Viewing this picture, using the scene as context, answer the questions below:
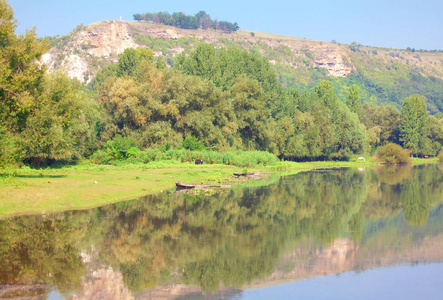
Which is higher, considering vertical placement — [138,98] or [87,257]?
[138,98]

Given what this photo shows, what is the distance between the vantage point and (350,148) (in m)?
113

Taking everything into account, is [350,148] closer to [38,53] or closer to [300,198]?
[300,198]

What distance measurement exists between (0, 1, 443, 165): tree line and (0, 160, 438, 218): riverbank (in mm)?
2999

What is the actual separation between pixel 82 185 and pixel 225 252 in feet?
64.8

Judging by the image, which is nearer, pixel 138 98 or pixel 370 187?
pixel 370 187

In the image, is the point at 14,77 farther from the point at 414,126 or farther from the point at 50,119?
the point at 414,126

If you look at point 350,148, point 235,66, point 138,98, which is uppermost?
point 235,66

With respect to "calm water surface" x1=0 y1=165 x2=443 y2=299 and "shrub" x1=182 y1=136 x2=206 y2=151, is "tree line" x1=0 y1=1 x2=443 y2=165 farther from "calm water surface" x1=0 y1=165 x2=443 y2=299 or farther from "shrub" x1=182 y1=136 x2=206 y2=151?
"calm water surface" x1=0 y1=165 x2=443 y2=299

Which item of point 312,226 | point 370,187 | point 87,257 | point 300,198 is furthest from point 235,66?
point 87,257

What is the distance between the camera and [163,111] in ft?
246

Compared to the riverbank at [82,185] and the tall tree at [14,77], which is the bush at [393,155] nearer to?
the riverbank at [82,185]

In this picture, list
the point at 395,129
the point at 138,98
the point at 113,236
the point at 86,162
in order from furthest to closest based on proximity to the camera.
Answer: the point at 395,129
the point at 138,98
the point at 86,162
the point at 113,236

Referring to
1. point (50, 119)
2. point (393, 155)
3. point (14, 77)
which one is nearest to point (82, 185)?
point (50, 119)

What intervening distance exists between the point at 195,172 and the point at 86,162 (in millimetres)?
15428
